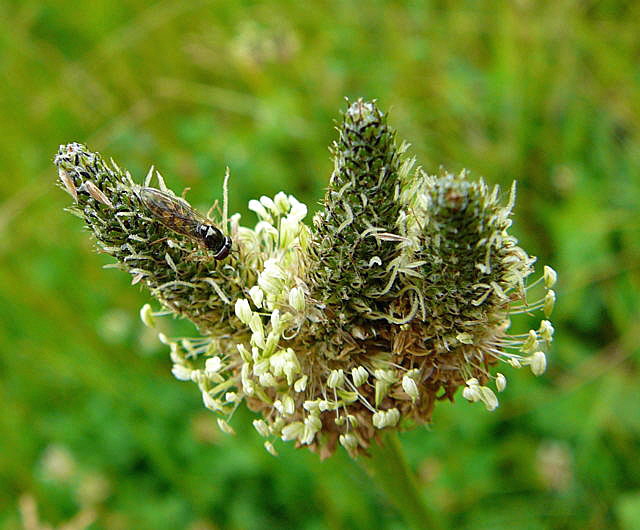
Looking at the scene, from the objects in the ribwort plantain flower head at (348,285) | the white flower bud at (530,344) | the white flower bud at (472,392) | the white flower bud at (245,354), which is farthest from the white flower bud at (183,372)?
the white flower bud at (530,344)

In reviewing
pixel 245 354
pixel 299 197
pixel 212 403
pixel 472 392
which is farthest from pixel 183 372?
pixel 299 197

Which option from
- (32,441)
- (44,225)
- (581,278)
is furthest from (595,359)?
(44,225)

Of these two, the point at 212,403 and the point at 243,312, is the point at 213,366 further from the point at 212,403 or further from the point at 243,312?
the point at 243,312

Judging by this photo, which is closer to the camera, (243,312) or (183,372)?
(243,312)

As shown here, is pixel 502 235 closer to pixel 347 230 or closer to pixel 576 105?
pixel 347 230

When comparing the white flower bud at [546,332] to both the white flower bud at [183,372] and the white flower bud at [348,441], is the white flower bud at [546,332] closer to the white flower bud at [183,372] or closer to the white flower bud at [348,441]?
the white flower bud at [348,441]
